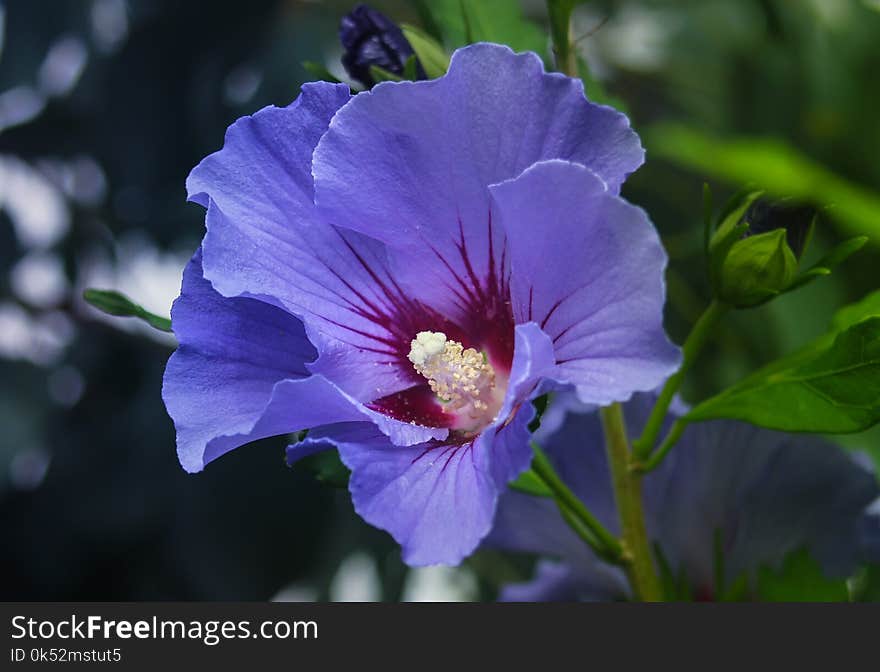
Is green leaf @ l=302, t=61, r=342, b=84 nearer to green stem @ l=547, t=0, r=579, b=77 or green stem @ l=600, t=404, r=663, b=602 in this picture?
green stem @ l=547, t=0, r=579, b=77

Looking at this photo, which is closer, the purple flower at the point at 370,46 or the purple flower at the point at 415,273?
the purple flower at the point at 415,273

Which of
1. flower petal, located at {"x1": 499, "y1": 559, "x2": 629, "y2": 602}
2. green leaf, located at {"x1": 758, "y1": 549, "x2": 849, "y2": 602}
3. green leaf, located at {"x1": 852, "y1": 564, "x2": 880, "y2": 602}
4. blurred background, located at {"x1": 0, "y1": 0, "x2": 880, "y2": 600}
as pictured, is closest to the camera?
green leaf, located at {"x1": 758, "y1": 549, "x2": 849, "y2": 602}

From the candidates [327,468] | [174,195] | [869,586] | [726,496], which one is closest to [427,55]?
[327,468]

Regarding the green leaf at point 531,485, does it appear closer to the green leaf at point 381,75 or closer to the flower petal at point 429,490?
the flower petal at point 429,490

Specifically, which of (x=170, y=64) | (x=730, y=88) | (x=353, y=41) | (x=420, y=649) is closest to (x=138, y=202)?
(x=170, y=64)

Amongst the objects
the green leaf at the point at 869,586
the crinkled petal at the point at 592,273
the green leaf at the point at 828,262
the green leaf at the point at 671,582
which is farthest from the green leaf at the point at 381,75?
the green leaf at the point at 869,586

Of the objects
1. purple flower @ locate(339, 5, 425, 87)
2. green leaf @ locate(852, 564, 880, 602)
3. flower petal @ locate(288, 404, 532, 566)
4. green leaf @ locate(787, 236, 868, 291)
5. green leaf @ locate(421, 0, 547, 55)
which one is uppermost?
purple flower @ locate(339, 5, 425, 87)

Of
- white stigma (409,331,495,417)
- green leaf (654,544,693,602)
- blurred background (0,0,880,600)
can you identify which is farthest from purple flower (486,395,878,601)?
blurred background (0,0,880,600)

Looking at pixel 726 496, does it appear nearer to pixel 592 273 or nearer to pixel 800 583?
pixel 800 583
